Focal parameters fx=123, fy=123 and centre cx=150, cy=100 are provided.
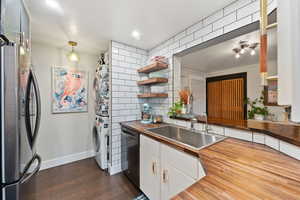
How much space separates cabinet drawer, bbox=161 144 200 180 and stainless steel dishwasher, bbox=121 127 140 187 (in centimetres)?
52

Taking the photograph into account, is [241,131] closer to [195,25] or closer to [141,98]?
[195,25]

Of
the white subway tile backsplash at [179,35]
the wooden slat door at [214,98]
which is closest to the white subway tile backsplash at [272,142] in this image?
the white subway tile backsplash at [179,35]

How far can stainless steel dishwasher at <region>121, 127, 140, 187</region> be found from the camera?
1.68 m

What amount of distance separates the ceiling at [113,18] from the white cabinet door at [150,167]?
1.48m

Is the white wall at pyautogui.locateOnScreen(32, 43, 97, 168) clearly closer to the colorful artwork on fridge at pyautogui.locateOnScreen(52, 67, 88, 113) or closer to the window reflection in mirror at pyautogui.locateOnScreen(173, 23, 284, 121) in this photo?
the colorful artwork on fridge at pyautogui.locateOnScreen(52, 67, 88, 113)

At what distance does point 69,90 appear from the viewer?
8.13 feet

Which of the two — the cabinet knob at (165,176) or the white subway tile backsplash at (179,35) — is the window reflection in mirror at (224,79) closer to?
the white subway tile backsplash at (179,35)

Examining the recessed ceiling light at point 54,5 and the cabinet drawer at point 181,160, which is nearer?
the cabinet drawer at point 181,160

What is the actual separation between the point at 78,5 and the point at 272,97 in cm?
202

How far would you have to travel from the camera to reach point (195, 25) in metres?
1.63

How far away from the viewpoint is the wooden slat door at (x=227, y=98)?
369cm

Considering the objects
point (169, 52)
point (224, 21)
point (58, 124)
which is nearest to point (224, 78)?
point (169, 52)

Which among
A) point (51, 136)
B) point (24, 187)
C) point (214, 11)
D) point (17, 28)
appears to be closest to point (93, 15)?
point (17, 28)

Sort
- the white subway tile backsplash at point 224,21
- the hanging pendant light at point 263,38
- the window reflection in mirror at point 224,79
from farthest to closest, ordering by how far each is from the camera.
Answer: the window reflection in mirror at point 224,79 < the white subway tile backsplash at point 224,21 < the hanging pendant light at point 263,38
